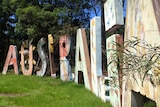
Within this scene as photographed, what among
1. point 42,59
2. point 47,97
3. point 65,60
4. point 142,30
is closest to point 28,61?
point 42,59

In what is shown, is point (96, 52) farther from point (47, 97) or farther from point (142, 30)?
point (142, 30)

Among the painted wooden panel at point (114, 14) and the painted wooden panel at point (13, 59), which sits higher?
the painted wooden panel at point (114, 14)

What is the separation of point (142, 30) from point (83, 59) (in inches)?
179

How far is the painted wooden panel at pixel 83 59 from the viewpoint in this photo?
7.75m

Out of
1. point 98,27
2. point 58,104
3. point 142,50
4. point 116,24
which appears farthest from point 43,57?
point 142,50

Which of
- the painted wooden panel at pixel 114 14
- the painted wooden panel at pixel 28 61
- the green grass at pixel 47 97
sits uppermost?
the painted wooden panel at pixel 114 14

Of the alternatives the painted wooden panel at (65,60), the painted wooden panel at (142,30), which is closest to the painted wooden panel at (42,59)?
the painted wooden panel at (65,60)

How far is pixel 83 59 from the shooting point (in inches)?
319

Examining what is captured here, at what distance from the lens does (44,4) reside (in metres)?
15.0

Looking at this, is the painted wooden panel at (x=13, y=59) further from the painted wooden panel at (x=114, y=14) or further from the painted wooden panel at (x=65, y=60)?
the painted wooden panel at (x=114, y=14)

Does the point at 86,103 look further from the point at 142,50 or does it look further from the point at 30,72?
the point at 30,72

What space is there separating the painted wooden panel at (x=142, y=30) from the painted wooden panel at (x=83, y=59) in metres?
3.26

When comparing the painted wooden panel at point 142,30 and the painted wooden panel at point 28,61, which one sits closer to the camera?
the painted wooden panel at point 142,30

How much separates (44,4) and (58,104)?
979 centimetres
